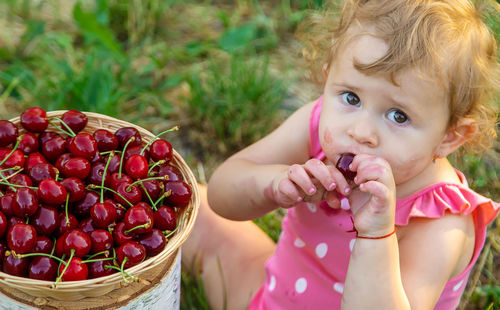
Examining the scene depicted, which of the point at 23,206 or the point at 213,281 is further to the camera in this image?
the point at 213,281

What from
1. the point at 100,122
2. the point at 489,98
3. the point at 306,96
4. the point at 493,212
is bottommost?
the point at 306,96

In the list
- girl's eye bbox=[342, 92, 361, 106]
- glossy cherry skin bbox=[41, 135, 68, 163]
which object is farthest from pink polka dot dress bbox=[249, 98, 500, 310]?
glossy cherry skin bbox=[41, 135, 68, 163]

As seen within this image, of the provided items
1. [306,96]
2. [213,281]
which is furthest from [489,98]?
[306,96]

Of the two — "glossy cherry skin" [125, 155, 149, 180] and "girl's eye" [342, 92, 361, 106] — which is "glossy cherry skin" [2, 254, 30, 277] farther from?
"girl's eye" [342, 92, 361, 106]

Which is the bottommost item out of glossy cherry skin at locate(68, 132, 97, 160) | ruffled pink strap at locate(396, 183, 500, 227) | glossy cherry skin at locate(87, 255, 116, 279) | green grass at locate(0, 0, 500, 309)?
green grass at locate(0, 0, 500, 309)

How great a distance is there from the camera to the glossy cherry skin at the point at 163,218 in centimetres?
118

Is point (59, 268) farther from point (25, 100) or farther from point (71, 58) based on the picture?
point (71, 58)

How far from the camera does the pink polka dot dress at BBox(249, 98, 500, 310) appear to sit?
52.4 inches

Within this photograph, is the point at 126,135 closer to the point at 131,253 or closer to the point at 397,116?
the point at 131,253

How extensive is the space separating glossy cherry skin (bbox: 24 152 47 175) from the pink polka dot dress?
24.5 inches

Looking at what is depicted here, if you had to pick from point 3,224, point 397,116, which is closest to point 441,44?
point 397,116

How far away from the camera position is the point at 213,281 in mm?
1737

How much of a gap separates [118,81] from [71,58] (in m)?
0.24

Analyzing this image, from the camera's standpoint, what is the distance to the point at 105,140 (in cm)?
128
